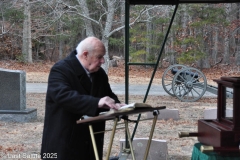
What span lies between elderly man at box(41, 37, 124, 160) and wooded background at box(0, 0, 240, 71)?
1587cm

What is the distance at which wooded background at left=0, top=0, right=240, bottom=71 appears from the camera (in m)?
21.5

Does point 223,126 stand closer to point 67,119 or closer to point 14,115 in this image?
point 67,119

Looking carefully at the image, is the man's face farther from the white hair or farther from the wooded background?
the wooded background

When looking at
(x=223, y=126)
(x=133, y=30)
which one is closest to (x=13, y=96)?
(x=223, y=126)

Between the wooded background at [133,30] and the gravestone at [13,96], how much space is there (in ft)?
33.3

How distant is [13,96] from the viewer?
897cm

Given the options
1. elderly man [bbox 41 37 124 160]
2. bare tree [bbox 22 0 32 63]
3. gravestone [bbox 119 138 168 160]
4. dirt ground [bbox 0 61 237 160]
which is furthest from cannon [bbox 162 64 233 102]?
bare tree [bbox 22 0 32 63]

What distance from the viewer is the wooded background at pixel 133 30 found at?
21516 mm

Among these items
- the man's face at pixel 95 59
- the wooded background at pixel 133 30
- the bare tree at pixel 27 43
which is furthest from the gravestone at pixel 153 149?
the bare tree at pixel 27 43

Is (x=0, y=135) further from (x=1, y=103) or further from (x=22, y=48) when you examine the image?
(x=22, y=48)

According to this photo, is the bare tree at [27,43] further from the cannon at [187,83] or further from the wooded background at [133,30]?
the cannon at [187,83]

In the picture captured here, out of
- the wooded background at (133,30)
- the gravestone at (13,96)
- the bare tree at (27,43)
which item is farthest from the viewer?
the bare tree at (27,43)

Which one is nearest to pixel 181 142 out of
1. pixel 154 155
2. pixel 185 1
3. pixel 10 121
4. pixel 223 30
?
pixel 154 155

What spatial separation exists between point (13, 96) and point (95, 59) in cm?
617
